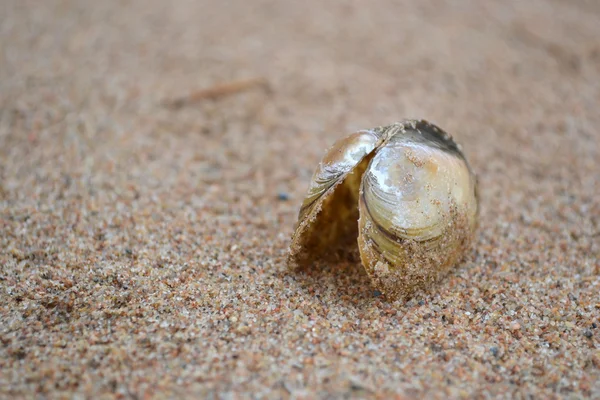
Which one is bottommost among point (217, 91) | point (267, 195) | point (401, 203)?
point (267, 195)

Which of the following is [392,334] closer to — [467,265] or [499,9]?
[467,265]

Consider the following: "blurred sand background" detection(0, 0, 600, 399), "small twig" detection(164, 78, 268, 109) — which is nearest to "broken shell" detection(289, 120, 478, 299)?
"blurred sand background" detection(0, 0, 600, 399)

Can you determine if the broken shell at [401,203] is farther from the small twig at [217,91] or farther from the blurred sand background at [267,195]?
the small twig at [217,91]

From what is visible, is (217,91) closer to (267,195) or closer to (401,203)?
(267,195)

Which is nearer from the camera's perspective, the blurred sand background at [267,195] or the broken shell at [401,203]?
the blurred sand background at [267,195]

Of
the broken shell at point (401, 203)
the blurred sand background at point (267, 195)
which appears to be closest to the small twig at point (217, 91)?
the blurred sand background at point (267, 195)

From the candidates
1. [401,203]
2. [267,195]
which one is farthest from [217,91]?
[401,203]

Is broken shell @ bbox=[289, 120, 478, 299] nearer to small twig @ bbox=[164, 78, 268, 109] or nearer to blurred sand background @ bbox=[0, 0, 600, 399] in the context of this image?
blurred sand background @ bbox=[0, 0, 600, 399]
